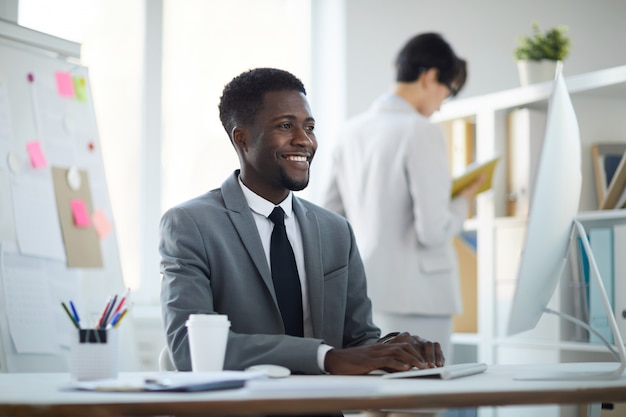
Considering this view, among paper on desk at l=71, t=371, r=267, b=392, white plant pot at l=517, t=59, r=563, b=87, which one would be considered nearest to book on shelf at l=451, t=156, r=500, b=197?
white plant pot at l=517, t=59, r=563, b=87

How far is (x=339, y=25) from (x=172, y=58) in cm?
81

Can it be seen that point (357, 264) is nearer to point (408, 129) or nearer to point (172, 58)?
point (408, 129)

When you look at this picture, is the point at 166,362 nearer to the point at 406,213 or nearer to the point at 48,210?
the point at 48,210

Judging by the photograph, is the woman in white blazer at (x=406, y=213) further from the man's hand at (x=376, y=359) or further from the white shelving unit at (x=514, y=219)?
the man's hand at (x=376, y=359)

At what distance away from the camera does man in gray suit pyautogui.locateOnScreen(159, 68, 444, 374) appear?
4.82ft

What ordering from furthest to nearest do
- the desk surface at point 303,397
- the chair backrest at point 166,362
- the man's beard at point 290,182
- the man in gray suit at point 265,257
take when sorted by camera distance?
the man's beard at point 290,182
the chair backrest at point 166,362
the man in gray suit at point 265,257
the desk surface at point 303,397

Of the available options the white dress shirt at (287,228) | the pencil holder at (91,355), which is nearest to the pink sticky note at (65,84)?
the white dress shirt at (287,228)

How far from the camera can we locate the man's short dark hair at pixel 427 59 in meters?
2.98

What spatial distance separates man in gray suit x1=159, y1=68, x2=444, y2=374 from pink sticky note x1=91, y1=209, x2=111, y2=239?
1013 millimetres

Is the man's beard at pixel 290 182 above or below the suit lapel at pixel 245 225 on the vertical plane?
above

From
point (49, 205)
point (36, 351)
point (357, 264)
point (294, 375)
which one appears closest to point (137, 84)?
point (49, 205)

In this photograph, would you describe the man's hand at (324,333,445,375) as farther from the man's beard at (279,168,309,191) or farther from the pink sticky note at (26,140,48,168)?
the pink sticky note at (26,140,48,168)

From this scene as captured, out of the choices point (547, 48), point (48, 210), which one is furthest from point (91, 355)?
point (547, 48)

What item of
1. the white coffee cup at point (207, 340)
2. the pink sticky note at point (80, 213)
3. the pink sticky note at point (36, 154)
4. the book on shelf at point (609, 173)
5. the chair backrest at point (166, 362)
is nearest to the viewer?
the white coffee cup at point (207, 340)
